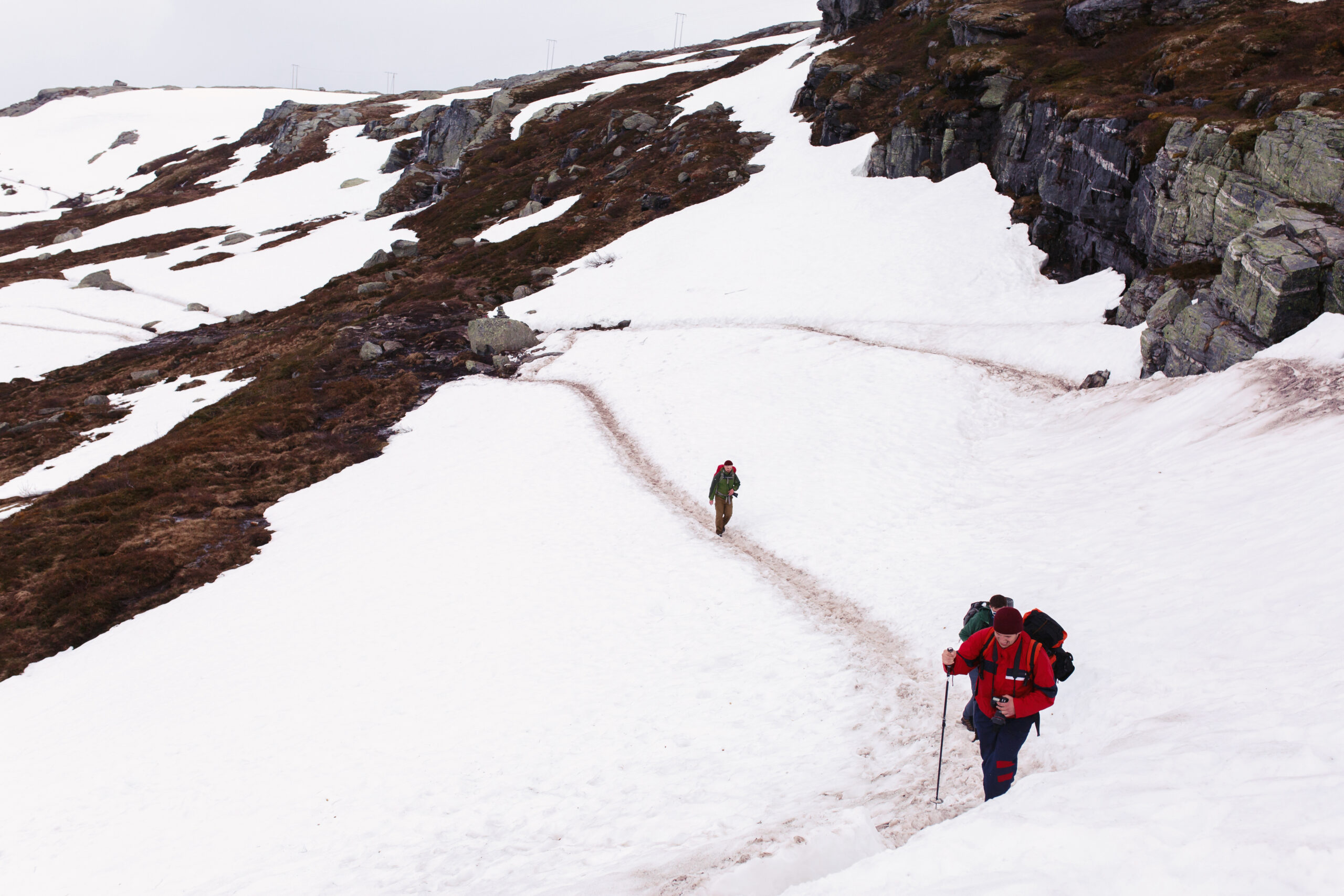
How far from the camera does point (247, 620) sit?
19.6m

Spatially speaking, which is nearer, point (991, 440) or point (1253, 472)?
point (1253, 472)

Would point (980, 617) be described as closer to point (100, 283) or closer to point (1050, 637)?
point (1050, 637)

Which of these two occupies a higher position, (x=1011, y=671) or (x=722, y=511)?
(x=1011, y=671)

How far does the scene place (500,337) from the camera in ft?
144

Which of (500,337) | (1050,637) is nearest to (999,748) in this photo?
(1050,637)

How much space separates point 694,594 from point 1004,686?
993 centimetres

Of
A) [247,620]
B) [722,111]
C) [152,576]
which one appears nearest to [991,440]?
[247,620]

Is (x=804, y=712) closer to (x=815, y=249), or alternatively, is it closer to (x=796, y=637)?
(x=796, y=637)

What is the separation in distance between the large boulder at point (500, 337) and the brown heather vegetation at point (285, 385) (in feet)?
4.01

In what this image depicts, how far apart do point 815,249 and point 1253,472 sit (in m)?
32.7

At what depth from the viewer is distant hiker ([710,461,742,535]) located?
65.7 feet

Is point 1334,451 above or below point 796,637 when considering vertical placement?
above

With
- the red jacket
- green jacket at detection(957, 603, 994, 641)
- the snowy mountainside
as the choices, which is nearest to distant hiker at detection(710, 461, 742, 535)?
the snowy mountainside

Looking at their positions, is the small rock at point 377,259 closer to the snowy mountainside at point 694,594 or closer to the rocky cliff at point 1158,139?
the snowy mountainside at point 694,594
